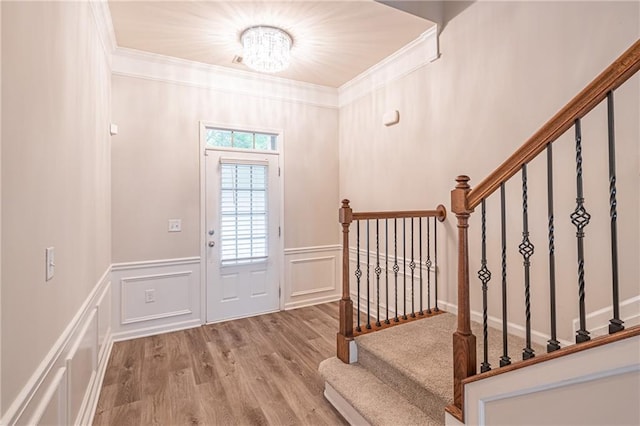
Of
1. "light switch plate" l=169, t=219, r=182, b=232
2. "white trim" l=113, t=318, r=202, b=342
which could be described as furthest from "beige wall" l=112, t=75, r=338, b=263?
"white trim" l=113, t=318, r=202, b=342

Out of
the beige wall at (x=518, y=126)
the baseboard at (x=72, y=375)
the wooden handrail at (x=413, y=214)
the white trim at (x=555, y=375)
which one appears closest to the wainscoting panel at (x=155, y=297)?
the baseboard at (x=72, y=375)

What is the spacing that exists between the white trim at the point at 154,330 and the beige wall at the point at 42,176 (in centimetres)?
146

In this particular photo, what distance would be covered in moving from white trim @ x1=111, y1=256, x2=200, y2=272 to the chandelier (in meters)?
2.14

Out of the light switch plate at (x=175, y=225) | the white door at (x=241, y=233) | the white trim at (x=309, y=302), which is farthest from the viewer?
the white trim at (x=309, y=302)

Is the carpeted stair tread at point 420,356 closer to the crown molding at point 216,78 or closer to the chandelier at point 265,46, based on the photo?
the chandelier at point 265,46

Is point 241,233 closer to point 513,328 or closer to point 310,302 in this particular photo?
point 310,302

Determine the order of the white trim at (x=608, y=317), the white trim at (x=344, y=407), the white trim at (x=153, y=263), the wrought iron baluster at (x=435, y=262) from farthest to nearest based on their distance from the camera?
the white trim at (x=153, y=263) → the wrought iron baluster at (x=435, y=262) → the white trim at (x=344, y=407) → the white trim at (x=608, y=317)

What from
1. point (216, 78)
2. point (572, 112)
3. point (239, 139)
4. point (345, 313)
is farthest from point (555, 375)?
point (216, 78)

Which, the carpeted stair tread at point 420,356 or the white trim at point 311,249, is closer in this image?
the carpeted stair tread at point 420,356

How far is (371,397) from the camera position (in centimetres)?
205

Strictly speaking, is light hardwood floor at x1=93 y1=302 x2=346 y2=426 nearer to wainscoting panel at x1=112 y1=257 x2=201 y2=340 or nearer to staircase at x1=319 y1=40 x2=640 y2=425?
wainscoting panel at x1=112 y1=257 x2=201 y2=340

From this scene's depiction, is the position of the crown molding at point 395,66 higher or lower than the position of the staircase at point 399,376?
higher

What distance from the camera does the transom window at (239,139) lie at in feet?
12.4

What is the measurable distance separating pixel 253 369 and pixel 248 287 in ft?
4.42
